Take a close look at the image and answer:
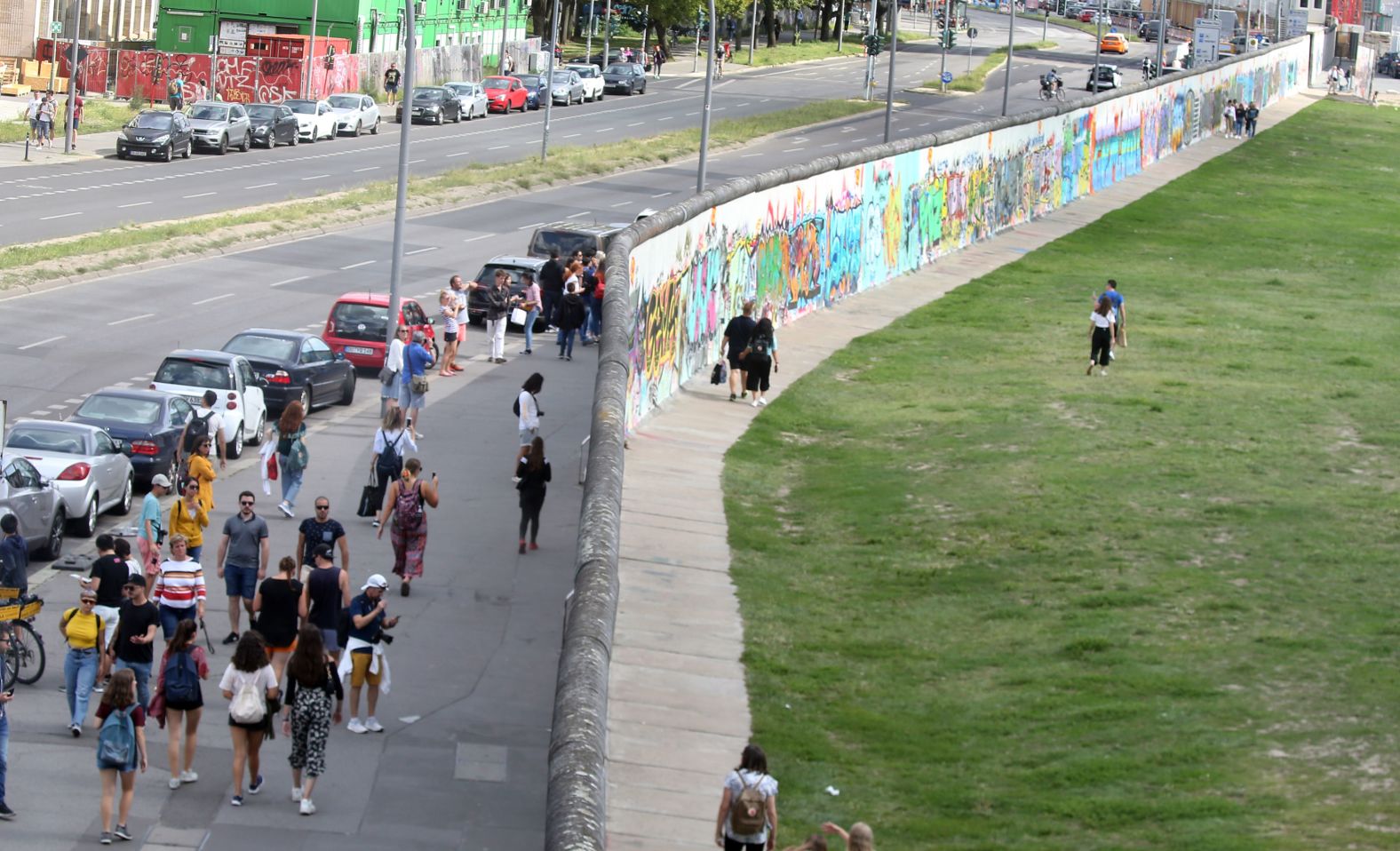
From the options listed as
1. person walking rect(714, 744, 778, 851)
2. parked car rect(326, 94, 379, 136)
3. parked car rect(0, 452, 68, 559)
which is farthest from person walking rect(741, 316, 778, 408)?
parked car rect(326, 94, 379, 136)

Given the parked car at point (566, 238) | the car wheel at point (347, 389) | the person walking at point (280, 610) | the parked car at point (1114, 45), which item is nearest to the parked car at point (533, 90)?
the parked car at point (566, 238)

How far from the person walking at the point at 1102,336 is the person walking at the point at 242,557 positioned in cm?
1844

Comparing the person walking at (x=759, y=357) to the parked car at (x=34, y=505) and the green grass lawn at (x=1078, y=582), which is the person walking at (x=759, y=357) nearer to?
the green grass lawn at (x=1078, y=582)

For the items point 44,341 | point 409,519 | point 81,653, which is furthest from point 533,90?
point 81,653

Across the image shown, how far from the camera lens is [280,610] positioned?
16719mm

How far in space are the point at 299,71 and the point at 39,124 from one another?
65.7ft

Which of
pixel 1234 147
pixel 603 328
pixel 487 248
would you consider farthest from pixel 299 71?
pixel 603 328

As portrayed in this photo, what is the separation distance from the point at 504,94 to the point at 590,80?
7.83 metres

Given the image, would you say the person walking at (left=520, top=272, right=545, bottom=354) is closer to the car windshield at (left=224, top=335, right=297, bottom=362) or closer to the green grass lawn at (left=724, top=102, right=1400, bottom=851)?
the green grass lawn at (left=724, top=102, right=1400, bottom=851)

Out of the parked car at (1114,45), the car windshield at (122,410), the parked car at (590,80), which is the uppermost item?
the parked car at (1114,45)

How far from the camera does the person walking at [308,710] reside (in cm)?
1473

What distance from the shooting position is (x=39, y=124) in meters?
62.2

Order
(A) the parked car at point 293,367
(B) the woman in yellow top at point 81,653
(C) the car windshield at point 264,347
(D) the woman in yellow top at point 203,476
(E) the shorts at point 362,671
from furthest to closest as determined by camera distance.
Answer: (C) the car windshield at point 264,347 → (A) the parked car at point 293,367 → (D) the woman in yellow top at point 203,476 → (E) the shorts at point 362,671 → (B) the woman in yellow top at point 81,653

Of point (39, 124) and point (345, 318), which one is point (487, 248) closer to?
point (345, 318)
